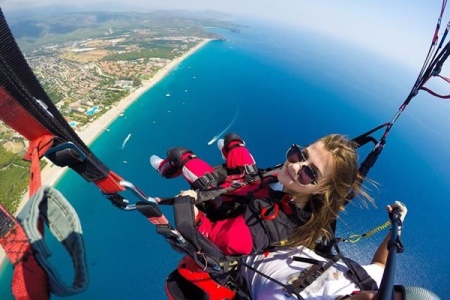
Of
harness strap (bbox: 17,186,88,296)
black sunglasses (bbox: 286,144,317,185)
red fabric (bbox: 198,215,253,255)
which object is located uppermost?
harness strap (bbox: 17,186,88,296)

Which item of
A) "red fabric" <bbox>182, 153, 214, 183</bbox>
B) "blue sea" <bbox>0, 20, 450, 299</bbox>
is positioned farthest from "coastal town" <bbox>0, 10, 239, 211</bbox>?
"red fabric" <bbox>182, 153, 214, 183</bbox>

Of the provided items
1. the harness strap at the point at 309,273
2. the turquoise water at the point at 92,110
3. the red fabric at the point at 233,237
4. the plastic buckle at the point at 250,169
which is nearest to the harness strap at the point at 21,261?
the red fabric at the point at 233,237

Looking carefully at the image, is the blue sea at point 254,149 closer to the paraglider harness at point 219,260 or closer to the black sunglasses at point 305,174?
the black sunglasses at point 305,174

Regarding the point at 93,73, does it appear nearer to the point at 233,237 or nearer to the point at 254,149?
the point at 254,149

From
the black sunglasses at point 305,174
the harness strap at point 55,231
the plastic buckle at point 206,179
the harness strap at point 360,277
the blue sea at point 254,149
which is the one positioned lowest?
the blue sea at point 254,149

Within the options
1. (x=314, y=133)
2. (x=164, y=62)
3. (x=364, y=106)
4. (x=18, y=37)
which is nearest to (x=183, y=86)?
(x=164, y=62)

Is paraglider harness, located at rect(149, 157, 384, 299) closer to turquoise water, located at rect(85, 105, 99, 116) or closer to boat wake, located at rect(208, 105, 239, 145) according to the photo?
boat wake, located at rect(208, 105, 239, 145)

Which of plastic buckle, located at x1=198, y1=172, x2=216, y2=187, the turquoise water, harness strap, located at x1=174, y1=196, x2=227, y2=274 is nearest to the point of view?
harness strap, located at x1=174, y1=196, x2=227, y2=274
